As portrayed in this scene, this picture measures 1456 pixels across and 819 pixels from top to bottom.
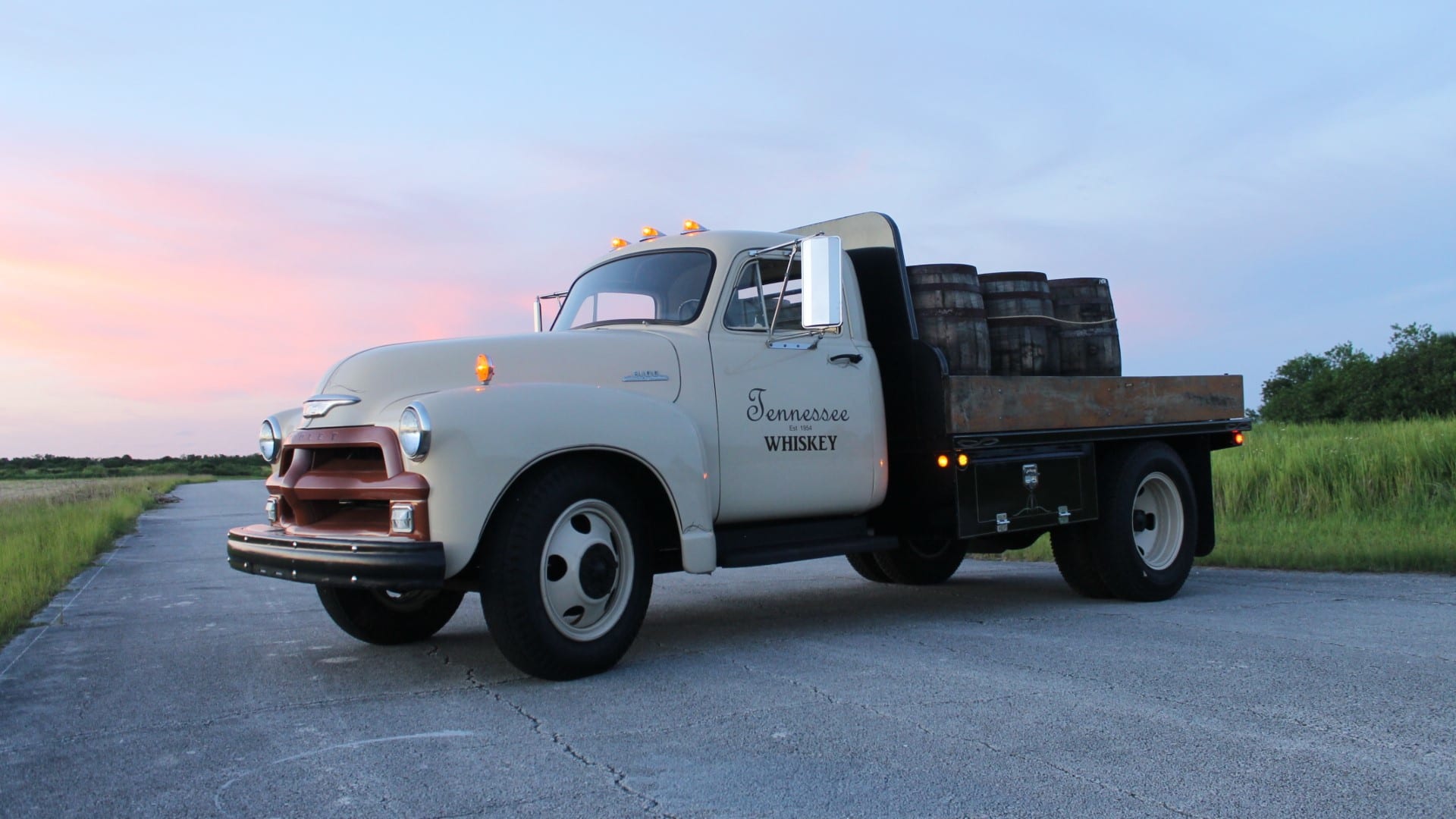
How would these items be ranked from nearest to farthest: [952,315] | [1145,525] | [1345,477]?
[952,315] → [1145,525] → [1345,477]

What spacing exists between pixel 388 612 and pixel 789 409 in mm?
2414

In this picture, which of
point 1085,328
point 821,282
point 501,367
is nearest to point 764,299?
point 821,282

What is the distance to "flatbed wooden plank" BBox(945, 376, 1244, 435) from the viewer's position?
6750 mm

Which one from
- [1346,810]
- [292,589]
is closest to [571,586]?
[1346,810]

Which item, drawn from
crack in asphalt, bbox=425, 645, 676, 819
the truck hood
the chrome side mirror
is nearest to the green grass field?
the chrome side mirror

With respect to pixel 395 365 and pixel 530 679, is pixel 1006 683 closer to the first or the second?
pixel 530 679

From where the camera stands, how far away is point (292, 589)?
925 cm

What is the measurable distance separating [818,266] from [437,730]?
8.84 ft

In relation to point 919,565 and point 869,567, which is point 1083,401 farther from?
point 869,567

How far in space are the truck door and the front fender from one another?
419mm

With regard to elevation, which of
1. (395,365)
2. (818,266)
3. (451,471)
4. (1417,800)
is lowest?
(1417,800)

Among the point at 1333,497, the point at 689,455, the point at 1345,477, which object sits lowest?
the point at 1333,497

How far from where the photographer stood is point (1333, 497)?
14.1 m

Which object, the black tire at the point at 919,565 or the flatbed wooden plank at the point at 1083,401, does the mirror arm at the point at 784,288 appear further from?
the black tire at the point at 919,565
